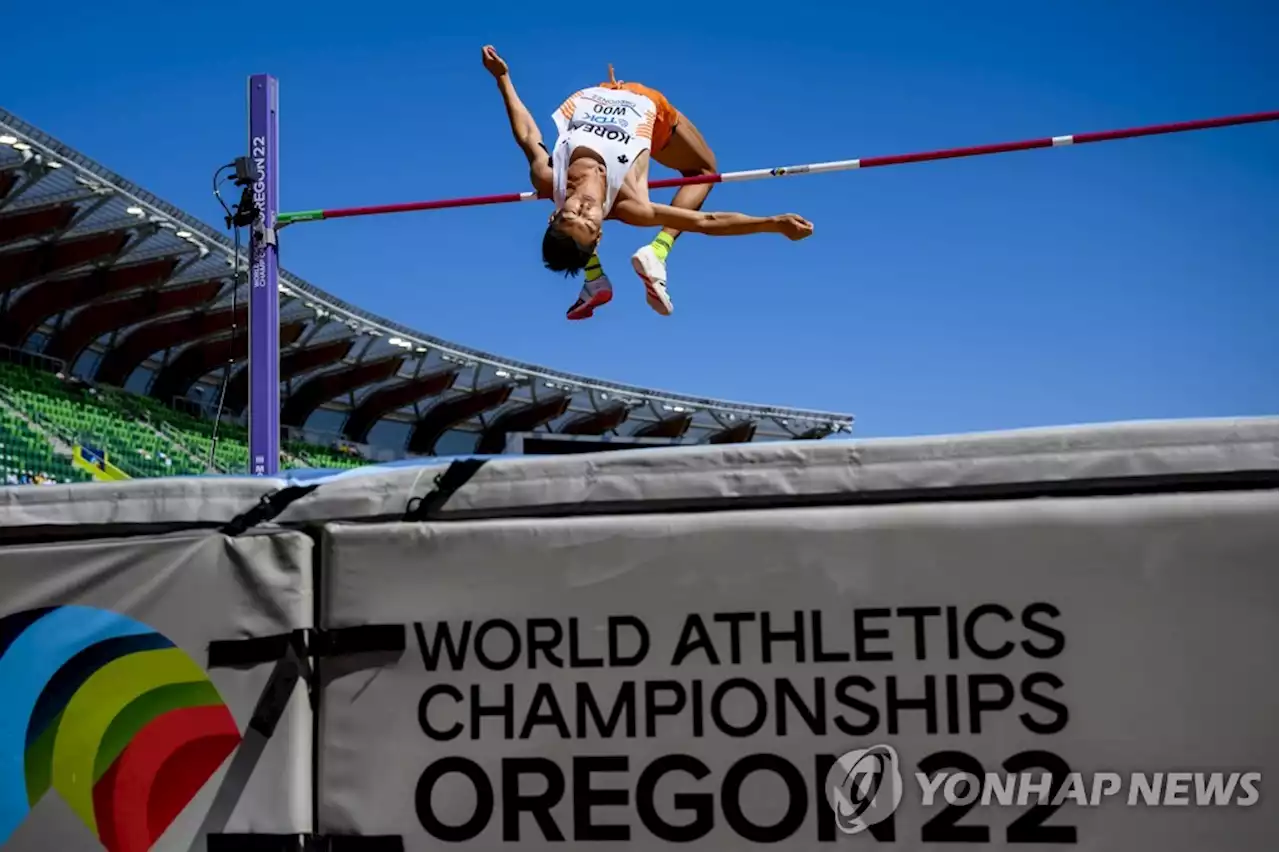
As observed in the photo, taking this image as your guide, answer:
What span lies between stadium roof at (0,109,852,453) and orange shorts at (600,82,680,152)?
13126mm

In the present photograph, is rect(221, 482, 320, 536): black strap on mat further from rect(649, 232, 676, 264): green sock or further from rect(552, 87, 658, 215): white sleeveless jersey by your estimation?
rect(649, 232, 676, 264): green sock

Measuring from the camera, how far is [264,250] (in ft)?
26.1

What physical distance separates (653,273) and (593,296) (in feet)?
1.29

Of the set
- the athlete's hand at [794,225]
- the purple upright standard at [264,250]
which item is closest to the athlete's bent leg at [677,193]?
the athlete's hand at [794,225]

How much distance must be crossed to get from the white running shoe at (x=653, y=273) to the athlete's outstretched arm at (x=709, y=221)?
137 mm

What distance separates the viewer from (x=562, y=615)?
223cm

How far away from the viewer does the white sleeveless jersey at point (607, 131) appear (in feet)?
19.0

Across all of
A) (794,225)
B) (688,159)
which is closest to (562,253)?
(794,225)

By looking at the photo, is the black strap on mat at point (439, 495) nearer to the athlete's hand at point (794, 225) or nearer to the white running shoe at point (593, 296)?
the athlete's hand at point (794, 225)

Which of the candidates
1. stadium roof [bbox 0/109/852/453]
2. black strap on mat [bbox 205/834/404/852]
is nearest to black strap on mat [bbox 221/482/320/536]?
black strap on mat [bbox 205/834/404/852]

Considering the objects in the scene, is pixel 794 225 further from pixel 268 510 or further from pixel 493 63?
pixel 268 510

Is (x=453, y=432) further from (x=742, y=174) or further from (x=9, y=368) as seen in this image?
(x=742, y=174)

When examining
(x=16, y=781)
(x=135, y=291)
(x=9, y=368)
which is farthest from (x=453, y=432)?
(x=16, y=781)

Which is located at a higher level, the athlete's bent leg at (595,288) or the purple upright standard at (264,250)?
the purple upright standard at (264,250)
